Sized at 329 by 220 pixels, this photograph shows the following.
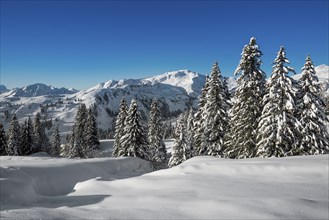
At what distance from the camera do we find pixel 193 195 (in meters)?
8.52

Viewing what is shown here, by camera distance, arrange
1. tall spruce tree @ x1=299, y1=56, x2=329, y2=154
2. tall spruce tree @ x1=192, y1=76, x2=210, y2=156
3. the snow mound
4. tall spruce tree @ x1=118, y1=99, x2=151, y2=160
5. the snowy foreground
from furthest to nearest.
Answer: tall spruce tree @ x1=118, y1=99, x2=151, y2=160
tall spruce tree @ x1=192, y1=76, x2=210, y2=156
tall spruce tree @ x1=299, y1=56, x2=329, y2=154
the snow mound
the snowy foreground

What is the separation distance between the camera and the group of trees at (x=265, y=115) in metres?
25.0

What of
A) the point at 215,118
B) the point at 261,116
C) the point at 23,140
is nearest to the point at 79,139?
the point at 23,140

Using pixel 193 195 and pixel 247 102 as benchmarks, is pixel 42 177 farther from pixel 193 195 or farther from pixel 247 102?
pixel 247 102

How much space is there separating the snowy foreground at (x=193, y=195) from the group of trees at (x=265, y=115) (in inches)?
499

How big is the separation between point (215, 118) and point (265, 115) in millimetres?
7797

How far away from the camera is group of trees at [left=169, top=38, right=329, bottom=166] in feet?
82.1

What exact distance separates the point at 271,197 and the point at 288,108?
1890 centimetres

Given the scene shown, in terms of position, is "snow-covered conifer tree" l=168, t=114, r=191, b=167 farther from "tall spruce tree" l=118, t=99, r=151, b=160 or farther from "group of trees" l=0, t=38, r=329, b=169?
"tall spruce tree" l=118, t=99, r=151, b=160

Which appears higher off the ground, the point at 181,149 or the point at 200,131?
the point at 200,131

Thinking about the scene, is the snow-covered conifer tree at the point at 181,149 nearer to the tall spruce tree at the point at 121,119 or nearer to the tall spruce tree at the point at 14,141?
the tall spruce tree at the point at 121,119

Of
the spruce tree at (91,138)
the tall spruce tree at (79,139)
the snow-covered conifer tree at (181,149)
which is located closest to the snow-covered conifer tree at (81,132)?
the tall spruce tree at (79,139)

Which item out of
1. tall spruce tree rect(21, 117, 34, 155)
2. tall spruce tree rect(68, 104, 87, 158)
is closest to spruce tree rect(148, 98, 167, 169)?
tall spruce tree rect(68, 104, 87, 158)

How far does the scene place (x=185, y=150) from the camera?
40812 mm
